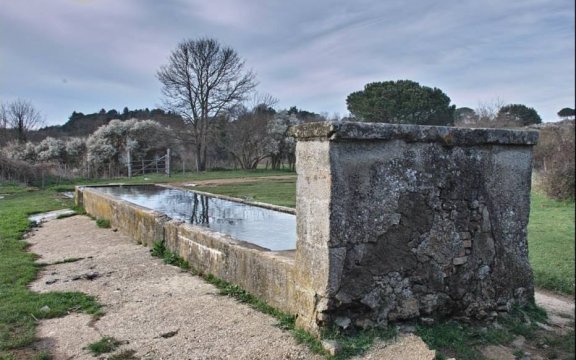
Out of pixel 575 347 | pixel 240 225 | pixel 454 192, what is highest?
pixel 454 192

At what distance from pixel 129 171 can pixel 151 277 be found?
22.2m

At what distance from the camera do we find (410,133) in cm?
396

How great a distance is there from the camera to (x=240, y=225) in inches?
301

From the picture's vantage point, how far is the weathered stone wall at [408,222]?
12.2 feet

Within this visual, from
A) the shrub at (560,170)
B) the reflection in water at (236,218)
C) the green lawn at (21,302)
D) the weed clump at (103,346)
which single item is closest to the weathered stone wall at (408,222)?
the weed clump at (103,346)

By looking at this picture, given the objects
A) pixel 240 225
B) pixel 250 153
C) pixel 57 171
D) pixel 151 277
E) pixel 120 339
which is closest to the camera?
pixel 120 339

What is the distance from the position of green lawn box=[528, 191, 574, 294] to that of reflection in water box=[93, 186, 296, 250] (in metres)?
3.28

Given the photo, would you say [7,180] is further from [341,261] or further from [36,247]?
[341,261]

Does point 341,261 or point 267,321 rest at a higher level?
point 341,261

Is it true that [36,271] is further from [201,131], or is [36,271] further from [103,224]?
[201,131]

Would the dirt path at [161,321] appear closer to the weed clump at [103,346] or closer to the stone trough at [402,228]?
the weed clump at [103,346]

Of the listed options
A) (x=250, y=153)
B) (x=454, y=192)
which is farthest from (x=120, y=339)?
(x=250, y=153)

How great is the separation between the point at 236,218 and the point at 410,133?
4.93 m

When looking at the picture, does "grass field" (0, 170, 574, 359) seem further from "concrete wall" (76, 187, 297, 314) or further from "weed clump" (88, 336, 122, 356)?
"concrete wall" (76, 187, 297, 314)
